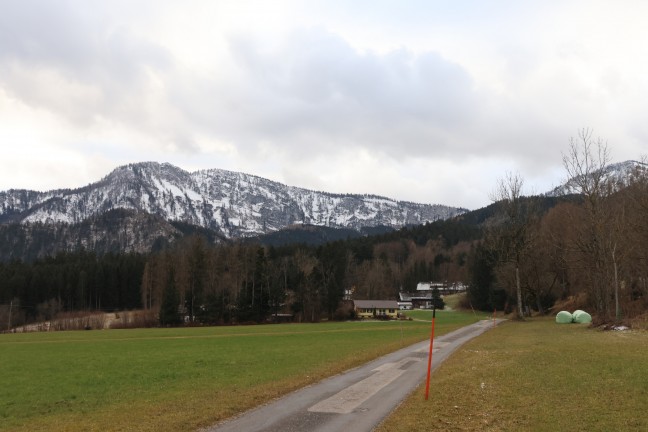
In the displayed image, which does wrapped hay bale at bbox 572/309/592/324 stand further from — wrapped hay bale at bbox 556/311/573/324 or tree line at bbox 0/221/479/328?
tree line at bbox 0/221/479/328

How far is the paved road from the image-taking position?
1256 cm

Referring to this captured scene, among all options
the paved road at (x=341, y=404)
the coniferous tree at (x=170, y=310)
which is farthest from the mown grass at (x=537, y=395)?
the coniferous tree at (x=170, y=310)

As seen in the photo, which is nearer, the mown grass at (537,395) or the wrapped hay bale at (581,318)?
the mown grass at (537,395)

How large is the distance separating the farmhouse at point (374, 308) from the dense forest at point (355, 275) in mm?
→ 8105

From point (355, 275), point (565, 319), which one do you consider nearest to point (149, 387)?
point (565, 319)

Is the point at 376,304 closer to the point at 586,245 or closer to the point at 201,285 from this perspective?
the point at 201,285

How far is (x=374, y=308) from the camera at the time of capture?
128 m

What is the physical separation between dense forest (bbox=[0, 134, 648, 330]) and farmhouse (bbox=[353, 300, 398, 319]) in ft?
26.6

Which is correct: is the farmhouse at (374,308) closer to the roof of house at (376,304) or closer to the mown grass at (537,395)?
the roof of house at (376,304)

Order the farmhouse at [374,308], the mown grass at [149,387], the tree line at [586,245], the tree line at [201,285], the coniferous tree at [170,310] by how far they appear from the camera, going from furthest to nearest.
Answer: the farmhouse at [374,308]
the tree line at [201,285]
the coniferous tree at [170,310]
the tree line at [586,245]
the mown grass at [149,387]

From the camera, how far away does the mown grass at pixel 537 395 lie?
1177 cm

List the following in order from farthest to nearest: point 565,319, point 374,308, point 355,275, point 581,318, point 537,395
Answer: point 355,275, point 374,308, point 565,319, point 581,318, point 537,395

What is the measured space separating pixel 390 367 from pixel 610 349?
1120 cm

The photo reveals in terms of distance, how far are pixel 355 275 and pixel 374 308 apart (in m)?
28.2
